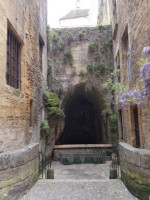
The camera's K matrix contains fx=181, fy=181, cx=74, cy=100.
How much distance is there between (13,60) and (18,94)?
1015 millimetres

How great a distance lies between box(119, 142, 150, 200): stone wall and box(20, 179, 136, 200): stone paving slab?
0.20m

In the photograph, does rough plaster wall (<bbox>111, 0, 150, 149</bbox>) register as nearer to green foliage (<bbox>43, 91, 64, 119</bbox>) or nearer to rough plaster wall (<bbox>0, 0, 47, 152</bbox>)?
rough plaster wall (<bbox>0, 0, 47, 152</bbox>)

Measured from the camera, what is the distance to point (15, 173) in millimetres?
3697

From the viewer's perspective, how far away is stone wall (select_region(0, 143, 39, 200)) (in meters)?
3.43

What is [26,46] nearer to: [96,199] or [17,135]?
[17,135]

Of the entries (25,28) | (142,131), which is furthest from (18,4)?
(142,131)

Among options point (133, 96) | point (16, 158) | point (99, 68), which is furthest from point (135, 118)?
point (99, 68)

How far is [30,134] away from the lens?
6.50 metres

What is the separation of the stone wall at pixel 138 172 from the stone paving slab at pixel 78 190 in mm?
198

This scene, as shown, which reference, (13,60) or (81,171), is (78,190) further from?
(13,60)

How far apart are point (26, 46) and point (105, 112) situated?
596 centimetres

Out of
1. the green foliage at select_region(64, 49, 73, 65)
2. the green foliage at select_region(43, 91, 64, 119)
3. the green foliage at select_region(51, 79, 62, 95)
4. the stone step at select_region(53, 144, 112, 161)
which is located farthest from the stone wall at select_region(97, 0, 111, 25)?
the stone step at select_region(53, 144, 112, 161)

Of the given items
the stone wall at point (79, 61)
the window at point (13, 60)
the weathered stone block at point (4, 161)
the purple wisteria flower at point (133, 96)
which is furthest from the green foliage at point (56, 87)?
the weathered stone block at point (4, 161)

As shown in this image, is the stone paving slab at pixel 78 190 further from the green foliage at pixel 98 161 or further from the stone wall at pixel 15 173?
the green foliage at pixel 98 161
